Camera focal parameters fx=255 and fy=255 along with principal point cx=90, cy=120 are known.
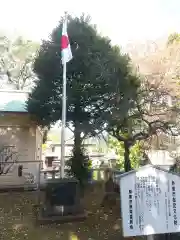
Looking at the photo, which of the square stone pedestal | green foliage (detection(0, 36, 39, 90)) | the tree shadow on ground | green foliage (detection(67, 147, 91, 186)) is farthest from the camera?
green foliage (detection(0, 36, 39, 90))

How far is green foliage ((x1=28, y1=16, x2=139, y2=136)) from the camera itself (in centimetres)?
909

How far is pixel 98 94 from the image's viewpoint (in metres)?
9.29

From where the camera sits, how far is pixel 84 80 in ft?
31.0

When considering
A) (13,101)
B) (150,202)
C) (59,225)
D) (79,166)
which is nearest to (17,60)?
(13,101)

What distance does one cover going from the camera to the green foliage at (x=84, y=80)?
29.8 ft

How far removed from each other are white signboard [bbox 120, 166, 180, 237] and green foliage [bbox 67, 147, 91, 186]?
5.41m

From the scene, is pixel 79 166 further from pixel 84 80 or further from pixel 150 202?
pixel 150 202

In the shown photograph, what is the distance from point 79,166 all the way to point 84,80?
331 centimetres

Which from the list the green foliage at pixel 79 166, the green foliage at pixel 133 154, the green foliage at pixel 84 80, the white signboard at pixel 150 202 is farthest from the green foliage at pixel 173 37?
the white signboard at pixel 150 202

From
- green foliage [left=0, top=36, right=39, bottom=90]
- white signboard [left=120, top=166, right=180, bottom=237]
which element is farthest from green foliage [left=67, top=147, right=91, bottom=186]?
green foliage [left=0, top=36, right=39, bottom=90]

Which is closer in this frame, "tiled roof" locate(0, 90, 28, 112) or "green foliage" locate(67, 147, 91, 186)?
"green foliage" locate(67, 147, 91, 186)

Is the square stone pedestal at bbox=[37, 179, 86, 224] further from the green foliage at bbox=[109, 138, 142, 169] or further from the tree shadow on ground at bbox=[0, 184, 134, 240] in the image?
the green foliage at bbox=[109, 138, 142, 169]

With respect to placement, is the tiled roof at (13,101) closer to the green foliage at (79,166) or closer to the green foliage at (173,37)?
the green foliage at (79,166)

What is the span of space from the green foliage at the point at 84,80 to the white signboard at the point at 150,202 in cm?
444
